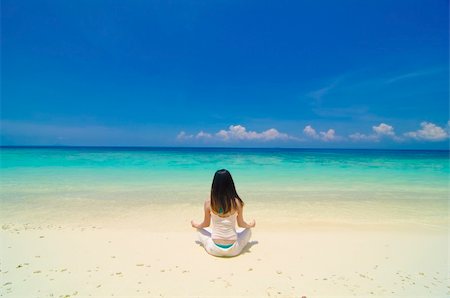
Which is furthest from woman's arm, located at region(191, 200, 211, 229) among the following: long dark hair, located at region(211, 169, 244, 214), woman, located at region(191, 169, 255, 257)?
long dark hair, located at region(211, 169, 244, 214)

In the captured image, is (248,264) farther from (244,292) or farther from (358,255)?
(358,255)

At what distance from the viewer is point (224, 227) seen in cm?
361

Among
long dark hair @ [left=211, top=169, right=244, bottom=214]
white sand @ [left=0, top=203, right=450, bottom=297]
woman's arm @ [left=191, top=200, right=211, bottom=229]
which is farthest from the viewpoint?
woman's arm @ [left=191, top=200, right=211, bottom=229]

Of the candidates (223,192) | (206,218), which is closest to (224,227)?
(206,218)

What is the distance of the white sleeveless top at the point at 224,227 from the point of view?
3.59 metres

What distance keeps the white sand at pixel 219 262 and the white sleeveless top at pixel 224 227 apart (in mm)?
326

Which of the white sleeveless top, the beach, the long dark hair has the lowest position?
the beach

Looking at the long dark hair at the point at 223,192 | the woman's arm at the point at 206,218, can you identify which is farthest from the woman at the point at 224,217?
the woman's arm at the point at 206,218

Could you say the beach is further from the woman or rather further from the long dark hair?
the long dark hair

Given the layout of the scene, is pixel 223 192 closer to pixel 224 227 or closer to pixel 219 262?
pixel 224 227

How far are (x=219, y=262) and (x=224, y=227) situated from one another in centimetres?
48

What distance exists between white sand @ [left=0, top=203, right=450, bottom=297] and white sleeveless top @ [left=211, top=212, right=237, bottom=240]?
1.07 feet

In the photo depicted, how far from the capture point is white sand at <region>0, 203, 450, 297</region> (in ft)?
9.36

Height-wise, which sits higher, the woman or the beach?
the woman
